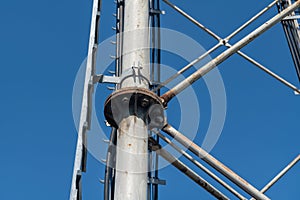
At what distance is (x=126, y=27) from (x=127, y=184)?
1616mm

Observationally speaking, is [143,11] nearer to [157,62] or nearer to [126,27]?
[126,27]

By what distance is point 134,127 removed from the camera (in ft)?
16.6

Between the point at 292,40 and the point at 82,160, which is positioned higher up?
the point at 292,40

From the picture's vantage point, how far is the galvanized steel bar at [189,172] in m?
6.12

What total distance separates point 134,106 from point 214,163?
1.14m

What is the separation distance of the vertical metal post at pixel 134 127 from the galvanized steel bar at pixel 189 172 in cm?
85

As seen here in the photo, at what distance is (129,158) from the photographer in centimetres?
493

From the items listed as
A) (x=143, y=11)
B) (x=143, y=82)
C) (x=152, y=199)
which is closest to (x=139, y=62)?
(x=143, y=82)

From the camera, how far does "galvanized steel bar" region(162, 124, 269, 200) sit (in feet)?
18.7

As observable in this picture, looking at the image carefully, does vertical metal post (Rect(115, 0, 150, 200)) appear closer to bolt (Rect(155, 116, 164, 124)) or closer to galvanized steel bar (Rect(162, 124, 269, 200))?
bolt (Rect(155, 116, 164, 124))

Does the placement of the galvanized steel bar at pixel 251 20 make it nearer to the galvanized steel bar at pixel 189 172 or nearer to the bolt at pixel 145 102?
the galvanized steel bar at pixel 189 172

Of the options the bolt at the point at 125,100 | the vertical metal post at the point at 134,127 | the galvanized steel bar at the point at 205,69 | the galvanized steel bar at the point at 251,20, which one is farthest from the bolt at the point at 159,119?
the galvanized steel bar at the point at 251,20

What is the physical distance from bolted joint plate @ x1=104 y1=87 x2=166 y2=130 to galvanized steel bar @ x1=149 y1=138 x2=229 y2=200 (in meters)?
0.74

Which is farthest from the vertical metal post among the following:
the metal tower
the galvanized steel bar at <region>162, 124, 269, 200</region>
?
the galvanized steel bar at <region>162, 124, 269, 200</region>
